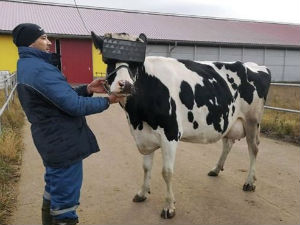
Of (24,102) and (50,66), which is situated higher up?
(50,66)

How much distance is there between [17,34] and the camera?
8.48ft

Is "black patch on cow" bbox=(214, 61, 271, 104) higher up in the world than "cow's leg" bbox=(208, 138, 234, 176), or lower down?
higher up

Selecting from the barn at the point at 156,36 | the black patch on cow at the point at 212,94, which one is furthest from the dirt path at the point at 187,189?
the barn at the point at 156,36

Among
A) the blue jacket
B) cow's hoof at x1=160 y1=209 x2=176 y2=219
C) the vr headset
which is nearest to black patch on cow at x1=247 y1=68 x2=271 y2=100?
cow's hoof at x1=160 y1=209 x2=176 y2=219

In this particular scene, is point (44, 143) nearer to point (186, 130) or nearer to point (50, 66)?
point (50, 66)

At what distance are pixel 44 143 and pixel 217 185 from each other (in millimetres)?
2774

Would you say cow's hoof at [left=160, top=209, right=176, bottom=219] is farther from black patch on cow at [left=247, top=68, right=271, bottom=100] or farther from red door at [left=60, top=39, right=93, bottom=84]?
red door at [left=60, top=39, right=93, bottom=84]

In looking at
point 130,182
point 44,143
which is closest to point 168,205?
point 130,182

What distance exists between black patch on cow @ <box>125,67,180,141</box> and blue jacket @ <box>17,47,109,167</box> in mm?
971

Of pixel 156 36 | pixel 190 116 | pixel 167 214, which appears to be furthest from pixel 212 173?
pixel 156 36

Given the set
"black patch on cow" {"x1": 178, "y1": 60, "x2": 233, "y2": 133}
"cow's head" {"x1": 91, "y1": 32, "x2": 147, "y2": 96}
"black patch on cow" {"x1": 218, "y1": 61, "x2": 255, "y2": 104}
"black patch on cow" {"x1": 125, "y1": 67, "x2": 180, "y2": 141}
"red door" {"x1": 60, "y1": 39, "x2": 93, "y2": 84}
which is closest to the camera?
"cow's head" {"x1": 91, "y1": 32, "x2": 147, "y2": 96}

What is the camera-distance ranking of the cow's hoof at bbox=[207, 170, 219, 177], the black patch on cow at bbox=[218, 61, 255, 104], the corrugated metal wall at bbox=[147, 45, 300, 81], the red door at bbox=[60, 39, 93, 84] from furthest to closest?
the corrugated metal wall at bbox=[147, 45, 300, 81] → the red door at bbox=[60, 39, 93, 84] → the cow's hoof at bbox=[207, 170, 219, 177] → the black patch on cow at bbox=[218, 61, 255, 104]

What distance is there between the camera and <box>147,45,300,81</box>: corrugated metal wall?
26641 mm

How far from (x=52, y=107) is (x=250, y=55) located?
2968 cm
